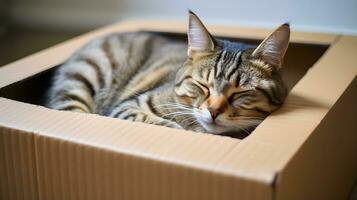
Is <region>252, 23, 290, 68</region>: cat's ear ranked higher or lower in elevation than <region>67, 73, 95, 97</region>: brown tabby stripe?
higher

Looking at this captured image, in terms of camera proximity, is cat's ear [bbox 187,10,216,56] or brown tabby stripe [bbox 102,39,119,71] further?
brown tabby stripe [bbox 102,39,119,71]

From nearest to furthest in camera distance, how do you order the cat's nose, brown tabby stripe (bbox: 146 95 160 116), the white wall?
the cat's nose
brown tabby stripe (bbox: 146 95 160 116)
the white wall

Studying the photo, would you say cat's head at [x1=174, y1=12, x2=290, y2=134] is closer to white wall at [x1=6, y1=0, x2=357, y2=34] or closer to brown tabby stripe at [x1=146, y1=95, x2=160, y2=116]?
brown tabby stripe at [x1=146, y1=95, x2=160, y2=116]

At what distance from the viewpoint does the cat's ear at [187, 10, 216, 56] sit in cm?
110

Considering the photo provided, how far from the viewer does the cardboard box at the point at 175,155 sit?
76 centimetres

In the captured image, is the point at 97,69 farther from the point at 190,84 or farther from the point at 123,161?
the point at 123,161

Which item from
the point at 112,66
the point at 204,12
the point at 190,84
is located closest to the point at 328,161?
the point at 190,84

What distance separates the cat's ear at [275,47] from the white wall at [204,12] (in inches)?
27.3

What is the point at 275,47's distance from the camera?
1.07 meters

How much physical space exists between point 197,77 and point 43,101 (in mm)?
513

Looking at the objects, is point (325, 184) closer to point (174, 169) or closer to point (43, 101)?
point (174, 169)

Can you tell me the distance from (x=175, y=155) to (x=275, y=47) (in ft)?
1.36

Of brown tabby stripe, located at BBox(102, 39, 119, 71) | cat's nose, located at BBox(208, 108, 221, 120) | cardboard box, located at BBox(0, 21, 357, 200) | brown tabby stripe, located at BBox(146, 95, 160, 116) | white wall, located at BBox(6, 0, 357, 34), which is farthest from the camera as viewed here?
white wall, located at BBox(6, 0, 357, 34)

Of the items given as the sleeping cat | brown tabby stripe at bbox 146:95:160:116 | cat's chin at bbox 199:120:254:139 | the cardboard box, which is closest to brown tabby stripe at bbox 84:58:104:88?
the sleeping cat
